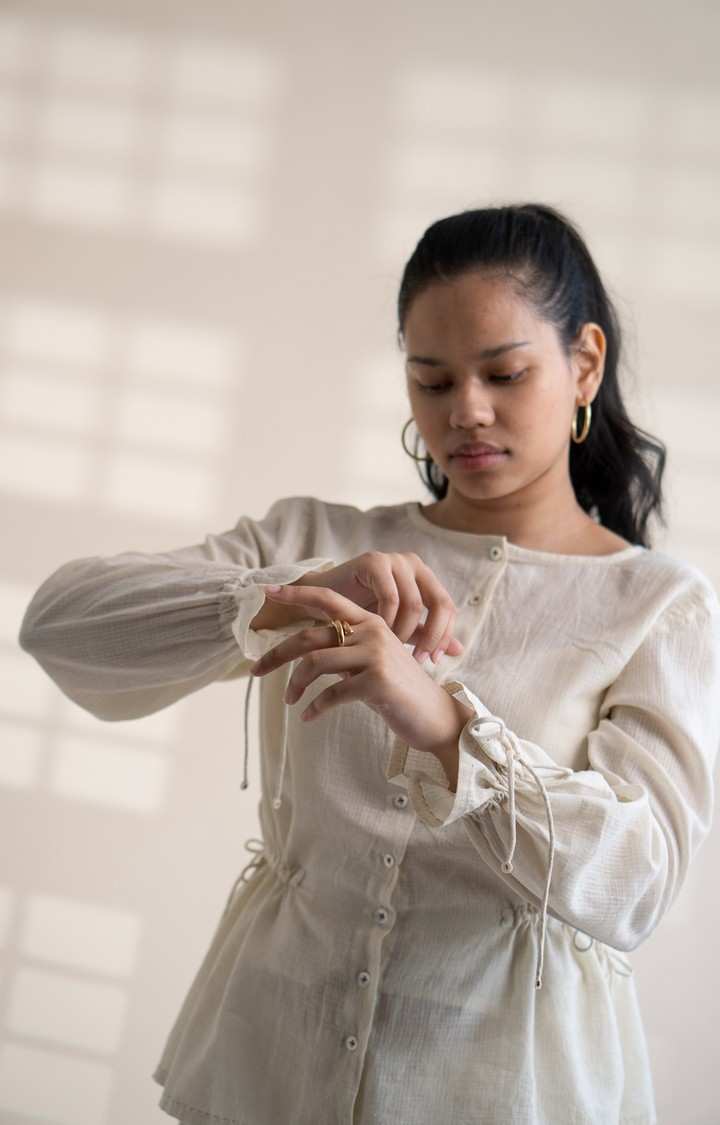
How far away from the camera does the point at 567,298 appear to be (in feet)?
4.31

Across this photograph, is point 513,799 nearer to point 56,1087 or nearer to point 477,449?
point 477,449

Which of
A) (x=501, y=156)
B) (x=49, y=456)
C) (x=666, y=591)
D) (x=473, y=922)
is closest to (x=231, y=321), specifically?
(x=49, y=456)

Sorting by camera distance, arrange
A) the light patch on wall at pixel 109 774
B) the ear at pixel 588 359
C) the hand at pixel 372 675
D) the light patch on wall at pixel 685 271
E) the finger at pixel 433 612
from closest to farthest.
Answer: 1. the hand at pixel 372 675
2. the finger at pixel 433 612
3. the ear at pixel 588 359
4. the light patch on wall at pixel 685 271
5. the light patch on wall at pixel 109 774

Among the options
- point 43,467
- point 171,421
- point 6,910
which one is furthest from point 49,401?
point 6,910

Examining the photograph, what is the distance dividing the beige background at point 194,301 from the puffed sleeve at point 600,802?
1.15 metres

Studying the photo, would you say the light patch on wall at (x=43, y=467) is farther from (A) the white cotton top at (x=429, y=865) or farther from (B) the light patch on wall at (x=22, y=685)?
(A) the white cotton top at (x=429, y=865)

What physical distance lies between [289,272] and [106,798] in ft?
3.26

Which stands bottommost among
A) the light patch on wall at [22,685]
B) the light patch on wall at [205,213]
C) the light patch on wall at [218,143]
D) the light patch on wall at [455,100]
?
the light patch on wall at [22,685]

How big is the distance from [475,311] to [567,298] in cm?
13

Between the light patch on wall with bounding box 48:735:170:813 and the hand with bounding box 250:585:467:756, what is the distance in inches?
50.6

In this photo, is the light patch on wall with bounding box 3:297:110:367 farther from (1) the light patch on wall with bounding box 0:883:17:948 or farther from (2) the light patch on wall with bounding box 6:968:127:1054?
(2) the light patch on wall with bounding box 6:968:127:1054

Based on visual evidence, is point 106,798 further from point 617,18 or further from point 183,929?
point 617,18

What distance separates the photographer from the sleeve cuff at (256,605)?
1.09 m

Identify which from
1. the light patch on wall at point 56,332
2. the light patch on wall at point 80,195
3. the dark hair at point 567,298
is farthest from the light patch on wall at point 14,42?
the dark hair at point 567,298
